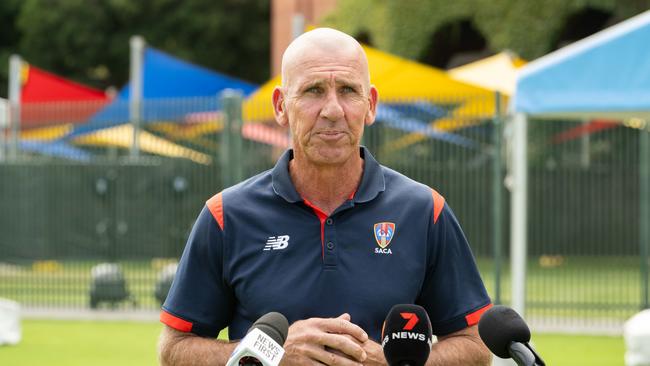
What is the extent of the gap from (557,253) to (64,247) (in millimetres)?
6454

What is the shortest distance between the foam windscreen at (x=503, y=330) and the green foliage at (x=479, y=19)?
2406 cm

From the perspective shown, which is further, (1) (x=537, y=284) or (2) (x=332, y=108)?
(1) (x=537, y=284)

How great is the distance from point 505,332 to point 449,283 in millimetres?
750

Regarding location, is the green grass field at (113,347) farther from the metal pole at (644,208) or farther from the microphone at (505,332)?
the microphone at (505,332)

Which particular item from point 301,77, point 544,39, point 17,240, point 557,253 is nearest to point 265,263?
point 301,77

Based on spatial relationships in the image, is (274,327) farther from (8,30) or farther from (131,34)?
(8,30)

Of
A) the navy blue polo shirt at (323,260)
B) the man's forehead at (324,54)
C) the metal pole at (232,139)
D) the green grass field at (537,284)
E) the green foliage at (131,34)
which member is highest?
the green foliage at (131,34)

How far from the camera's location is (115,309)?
17391mm

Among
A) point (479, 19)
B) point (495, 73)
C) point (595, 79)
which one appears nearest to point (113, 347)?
point (595, 79)

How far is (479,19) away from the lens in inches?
1102

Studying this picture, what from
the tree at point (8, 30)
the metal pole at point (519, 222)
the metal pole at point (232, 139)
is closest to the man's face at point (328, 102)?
the metal pole at point (519, 222)

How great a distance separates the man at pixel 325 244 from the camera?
353cm

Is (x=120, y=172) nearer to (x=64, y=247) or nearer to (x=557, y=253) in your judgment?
(x=64, y=247)

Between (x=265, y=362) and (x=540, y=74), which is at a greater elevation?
(x=540, y=74)
